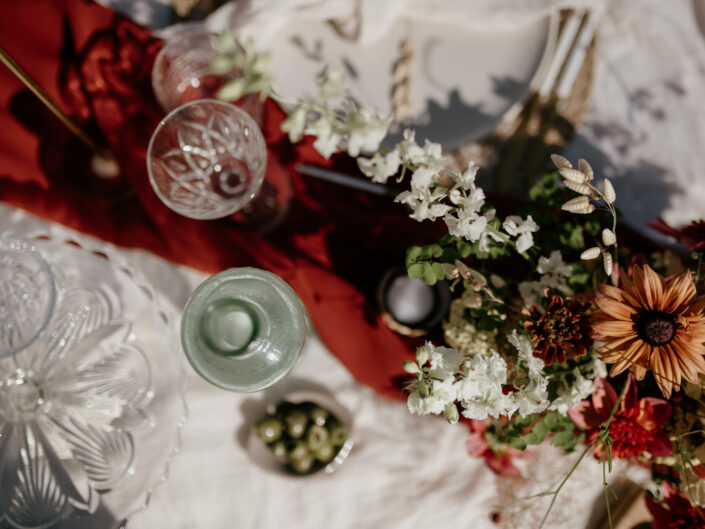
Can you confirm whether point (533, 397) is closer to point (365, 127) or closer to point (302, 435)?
point (365, 127)

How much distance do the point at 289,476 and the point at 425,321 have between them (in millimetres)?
257

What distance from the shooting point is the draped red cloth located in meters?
0.63

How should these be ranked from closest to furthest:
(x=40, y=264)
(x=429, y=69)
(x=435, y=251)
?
(x=435, y=251) → (x=40, y=264) → (x=429, y=69)

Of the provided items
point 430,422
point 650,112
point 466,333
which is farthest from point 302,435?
point 650,112

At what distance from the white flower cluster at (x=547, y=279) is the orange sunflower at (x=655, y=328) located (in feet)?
0.20

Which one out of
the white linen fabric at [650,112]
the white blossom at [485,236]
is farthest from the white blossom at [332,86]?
the white linen fabric at [650,112]

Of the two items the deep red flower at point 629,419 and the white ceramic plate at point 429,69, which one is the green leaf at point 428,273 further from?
the white ceramic plate at point 429,69

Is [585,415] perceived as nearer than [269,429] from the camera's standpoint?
Yes

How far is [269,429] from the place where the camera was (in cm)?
65

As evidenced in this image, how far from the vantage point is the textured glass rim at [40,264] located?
0.54 m

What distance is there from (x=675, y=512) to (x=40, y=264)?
663 mm

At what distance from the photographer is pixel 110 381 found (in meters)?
0.62

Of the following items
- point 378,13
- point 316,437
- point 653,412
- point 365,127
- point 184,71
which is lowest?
point 653,412

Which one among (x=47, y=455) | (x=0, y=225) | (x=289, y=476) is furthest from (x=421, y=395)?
(x=0, y=225)
